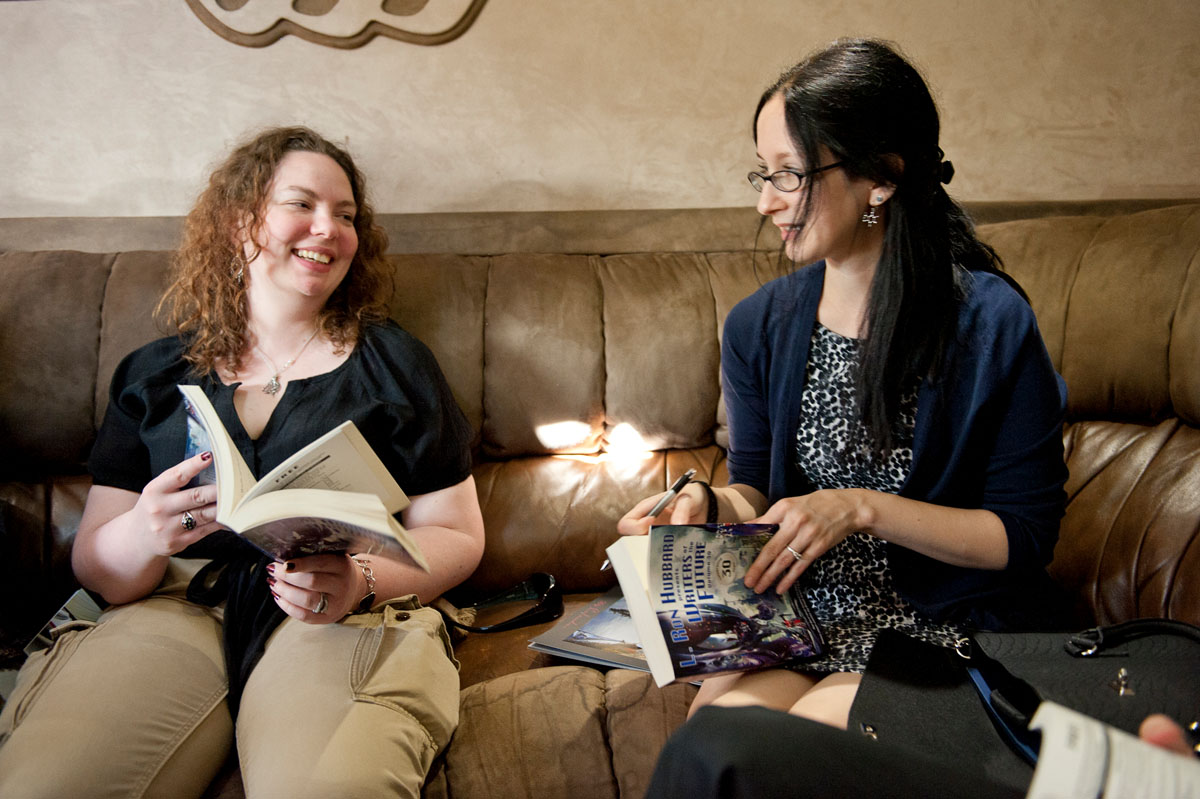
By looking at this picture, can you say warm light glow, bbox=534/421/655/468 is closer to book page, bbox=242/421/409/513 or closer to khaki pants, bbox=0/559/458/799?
khaki pants, bbox=0/559/458/799

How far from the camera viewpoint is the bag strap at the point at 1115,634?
0.95 m

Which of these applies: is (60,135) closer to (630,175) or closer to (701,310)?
(630,175)

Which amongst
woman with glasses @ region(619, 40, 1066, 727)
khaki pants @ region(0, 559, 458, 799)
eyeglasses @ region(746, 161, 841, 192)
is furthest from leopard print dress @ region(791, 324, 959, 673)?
khaki pants @ region(0, 559, 458, 799)

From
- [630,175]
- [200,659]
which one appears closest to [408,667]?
[200,659]

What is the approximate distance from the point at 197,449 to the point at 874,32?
6.37 ft

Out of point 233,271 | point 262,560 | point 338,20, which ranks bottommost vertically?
point 262,560

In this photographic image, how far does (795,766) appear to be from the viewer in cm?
62

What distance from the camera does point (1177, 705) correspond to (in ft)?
2.71

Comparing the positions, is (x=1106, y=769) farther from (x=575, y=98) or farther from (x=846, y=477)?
(x=575, y=98)

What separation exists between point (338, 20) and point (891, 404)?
1678mm

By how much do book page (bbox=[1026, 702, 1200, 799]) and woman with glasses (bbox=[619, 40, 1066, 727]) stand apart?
0.52 meters

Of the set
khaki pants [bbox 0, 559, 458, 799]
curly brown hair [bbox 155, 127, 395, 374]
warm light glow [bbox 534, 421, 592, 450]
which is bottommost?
khaki pants [bbox 0, 559, 458, 799]

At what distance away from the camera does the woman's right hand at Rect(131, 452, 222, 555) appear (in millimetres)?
1158

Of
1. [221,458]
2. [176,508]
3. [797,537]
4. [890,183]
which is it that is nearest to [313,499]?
[221,458]
